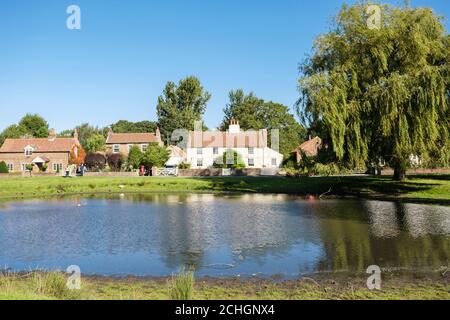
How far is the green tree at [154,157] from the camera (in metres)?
65.9

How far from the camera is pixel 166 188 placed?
4925 cm

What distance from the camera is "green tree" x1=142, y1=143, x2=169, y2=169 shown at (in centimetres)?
6588

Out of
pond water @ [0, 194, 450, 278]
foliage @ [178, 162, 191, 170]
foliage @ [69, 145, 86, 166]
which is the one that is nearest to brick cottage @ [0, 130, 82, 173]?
foliage @ [69, 145, 86, 166]

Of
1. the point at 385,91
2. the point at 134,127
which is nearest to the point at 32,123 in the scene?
the point at 134,127

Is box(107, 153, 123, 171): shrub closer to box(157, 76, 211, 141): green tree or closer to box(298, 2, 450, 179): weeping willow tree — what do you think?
box(157, 76, 211, 141): green tree

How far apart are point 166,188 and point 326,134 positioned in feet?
67.7

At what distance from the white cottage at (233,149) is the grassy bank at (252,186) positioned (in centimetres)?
2239

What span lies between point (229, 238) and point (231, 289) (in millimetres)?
8485

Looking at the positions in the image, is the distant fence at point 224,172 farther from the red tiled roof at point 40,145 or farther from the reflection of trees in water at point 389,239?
the reflection of trees in water at point 389,239

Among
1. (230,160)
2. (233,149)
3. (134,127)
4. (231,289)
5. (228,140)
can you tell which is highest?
(134,127)

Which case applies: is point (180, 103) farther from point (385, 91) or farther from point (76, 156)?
point (385, 91)

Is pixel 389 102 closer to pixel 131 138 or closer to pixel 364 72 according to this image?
pixel 364 72

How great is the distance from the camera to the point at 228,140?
76.5m
